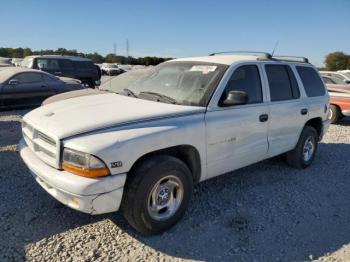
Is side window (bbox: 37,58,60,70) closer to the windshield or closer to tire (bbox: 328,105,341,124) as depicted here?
tire (bbox: 328,105,341,124)

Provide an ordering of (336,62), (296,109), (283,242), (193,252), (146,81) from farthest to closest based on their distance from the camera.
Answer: (336,62) → (296,109) → (146,81) → (283,242) → (193,252)

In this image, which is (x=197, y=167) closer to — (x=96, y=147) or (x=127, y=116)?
(x=127, y=116)

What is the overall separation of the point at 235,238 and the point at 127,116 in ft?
5.61

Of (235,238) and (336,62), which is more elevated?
(336,62)

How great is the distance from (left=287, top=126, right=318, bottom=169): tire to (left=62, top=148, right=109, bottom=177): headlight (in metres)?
3.79

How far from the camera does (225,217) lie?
157 inches

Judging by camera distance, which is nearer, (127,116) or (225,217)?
(127,116)

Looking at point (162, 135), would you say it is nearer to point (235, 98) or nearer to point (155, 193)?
point (155, 193)

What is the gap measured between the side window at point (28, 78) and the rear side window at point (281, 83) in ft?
27.4

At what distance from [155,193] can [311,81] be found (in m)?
3.83

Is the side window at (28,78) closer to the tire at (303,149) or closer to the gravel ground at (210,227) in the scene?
the gravel ground at (210,227)

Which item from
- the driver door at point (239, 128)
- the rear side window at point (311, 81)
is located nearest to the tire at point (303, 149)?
the rear side window at point (311, 81)

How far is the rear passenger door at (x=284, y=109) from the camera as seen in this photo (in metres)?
4.79

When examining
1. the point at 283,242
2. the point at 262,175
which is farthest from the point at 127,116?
the point at 262,175
